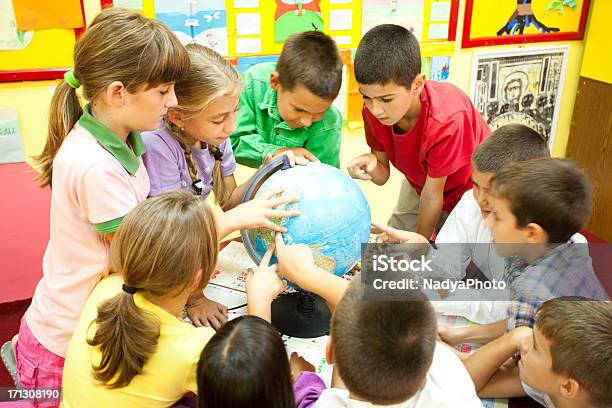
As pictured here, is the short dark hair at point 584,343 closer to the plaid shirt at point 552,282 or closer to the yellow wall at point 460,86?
the plaid shirt at point 552,282

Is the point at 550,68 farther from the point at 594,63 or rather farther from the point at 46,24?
the point at 46,24

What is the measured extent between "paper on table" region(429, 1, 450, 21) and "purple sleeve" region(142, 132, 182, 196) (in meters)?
2.49

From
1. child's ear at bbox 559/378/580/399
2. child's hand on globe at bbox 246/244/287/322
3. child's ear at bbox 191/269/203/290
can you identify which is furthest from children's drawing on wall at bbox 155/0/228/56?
child's ear at bbox 559/378/580/399

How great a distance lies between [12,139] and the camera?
3.12 meters

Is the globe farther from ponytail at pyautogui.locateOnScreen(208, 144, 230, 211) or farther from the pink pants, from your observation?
the pink pants

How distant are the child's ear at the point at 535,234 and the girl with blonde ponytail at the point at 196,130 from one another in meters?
0.91

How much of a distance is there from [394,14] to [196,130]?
2222 millimetres

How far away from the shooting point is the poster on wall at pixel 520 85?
4.10m

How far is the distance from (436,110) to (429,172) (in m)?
0.26

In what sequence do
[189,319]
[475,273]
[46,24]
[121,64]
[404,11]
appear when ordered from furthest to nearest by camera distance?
[404,11], [46,24], [475,273], [189,319], [121,64]

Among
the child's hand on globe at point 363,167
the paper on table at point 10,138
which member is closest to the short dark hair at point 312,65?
the child's hand on globe at point 363,167

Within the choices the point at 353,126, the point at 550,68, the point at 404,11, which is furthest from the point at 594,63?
the point at 353,126

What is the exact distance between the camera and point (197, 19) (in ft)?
10.7

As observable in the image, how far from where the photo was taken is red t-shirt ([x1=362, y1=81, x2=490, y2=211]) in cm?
228
